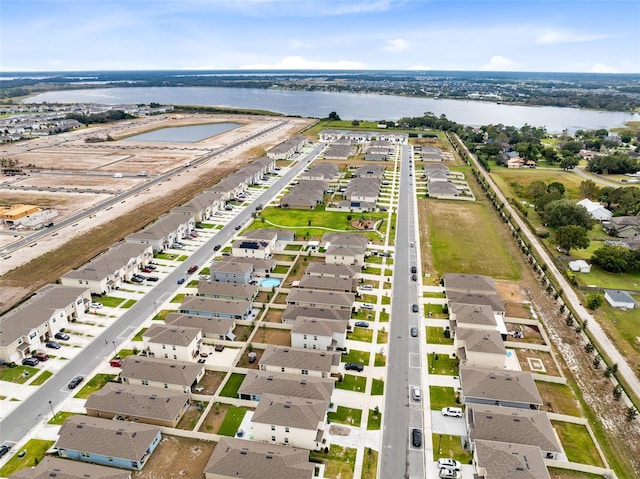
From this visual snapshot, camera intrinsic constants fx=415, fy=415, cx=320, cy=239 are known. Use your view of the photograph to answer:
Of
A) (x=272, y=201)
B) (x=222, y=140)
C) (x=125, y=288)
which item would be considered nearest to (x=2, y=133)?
(x=222, y=140)

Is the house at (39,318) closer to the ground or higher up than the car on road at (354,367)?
higher up

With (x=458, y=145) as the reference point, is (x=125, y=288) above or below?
below

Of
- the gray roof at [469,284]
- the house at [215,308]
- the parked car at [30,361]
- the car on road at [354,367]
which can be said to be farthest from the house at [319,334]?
the parked car at [30,361]

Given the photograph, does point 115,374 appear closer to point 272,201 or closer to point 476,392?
point 476,392

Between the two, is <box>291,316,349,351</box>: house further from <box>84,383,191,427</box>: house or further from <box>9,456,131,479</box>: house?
<box>9,456,131,479</box>: house

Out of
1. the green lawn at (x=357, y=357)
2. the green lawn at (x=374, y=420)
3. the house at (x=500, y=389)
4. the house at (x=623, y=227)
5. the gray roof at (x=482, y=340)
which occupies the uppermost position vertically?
the house at (x=623, y=227)

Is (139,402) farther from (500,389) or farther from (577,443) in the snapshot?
(577,443)

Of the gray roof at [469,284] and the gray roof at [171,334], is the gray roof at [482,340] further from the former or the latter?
the gray roof at [171,334]

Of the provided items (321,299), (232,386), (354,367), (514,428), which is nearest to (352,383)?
(354,367)
